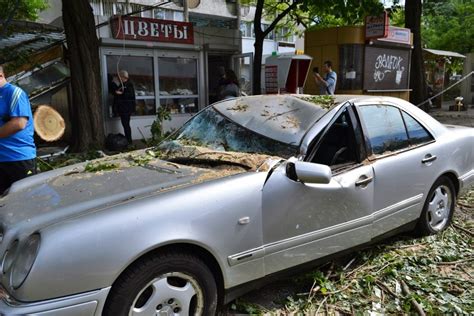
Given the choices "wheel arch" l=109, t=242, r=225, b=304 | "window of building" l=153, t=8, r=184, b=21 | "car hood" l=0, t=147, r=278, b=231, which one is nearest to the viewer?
"wheel arch" l=109, t=242, r=225, b=304

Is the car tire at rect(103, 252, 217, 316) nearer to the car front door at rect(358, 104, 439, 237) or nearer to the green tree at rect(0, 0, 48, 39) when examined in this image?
the car front door at rect(358, 104, 439, 237)

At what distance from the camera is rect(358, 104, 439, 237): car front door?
11.6ft

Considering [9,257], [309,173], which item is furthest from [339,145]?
[9,257]

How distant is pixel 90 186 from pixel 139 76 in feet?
29.1

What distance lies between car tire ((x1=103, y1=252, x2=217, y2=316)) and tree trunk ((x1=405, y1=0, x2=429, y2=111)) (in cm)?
1338

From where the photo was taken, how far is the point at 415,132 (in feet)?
13.3

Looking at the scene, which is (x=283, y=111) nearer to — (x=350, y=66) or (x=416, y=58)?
(x=350, y=66)

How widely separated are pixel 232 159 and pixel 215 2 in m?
27.8

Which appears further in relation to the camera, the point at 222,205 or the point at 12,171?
the point at 12,171

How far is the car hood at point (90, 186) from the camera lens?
8.11 feet

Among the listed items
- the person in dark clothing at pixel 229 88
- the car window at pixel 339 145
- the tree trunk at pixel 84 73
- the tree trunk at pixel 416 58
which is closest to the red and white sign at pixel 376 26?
the tree trunk at pixel 416 58

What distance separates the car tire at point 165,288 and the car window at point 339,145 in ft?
4.47

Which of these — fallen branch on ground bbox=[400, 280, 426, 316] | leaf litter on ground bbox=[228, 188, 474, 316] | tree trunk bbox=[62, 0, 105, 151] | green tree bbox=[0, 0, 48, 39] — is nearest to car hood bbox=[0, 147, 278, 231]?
leaf litter on ground bbox=[228, 188, 474, 316]

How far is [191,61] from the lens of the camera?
12.4m
